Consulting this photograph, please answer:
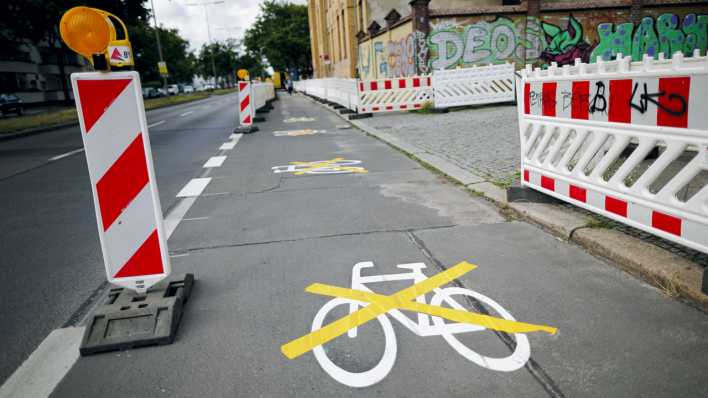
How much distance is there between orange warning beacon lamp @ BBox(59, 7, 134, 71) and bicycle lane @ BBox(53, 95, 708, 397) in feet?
5.05

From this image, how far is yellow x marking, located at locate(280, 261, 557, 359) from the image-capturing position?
2.70 m

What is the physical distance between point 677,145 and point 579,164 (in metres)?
0.99

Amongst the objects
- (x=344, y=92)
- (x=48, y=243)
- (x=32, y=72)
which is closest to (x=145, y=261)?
(x=48, y=243)

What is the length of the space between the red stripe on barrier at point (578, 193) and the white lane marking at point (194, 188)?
4.30 m

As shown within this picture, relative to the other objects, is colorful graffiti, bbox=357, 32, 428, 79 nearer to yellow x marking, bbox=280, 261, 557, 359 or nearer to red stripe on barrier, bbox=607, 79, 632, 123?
red stripe on barrier, bbox=607, 79, 632, 123

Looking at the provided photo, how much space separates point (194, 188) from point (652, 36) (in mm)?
21360

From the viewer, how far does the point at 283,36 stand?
250 ft

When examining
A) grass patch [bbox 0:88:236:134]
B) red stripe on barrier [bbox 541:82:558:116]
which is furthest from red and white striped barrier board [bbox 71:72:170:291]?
grass patch [bbox 0:88:236:134]

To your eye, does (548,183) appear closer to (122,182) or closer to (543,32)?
(122,182)

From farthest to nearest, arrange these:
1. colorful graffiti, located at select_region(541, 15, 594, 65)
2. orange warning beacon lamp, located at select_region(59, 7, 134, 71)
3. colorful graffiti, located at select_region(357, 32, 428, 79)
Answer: colorful graffiti, located at select_region(541, 15, 594, 65) → colorful graffiti, located at select_region(357, 32, 428, 79) → orange warning beacon lamp, located at select_region(59, 7, 134, 71)

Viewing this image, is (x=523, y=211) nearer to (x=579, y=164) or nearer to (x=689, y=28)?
(x=579, y=164)

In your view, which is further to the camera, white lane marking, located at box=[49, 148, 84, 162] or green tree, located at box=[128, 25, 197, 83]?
green tree, located at box=[128, 25, 197, 83]

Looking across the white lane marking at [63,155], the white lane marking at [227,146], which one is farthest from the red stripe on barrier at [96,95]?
the white lane marking at [63,155]

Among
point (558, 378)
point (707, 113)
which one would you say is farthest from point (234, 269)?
point (707, 113)
